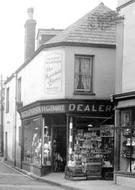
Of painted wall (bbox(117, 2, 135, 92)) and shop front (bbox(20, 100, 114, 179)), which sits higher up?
painted wall (bbox(117, 2, 135, 92))

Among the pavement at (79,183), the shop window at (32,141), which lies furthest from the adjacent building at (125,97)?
the shop window at (32,141)

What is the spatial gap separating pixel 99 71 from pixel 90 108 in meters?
1.81

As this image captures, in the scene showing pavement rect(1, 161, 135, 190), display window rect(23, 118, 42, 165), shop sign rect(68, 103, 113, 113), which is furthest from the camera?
display window rect(23, 118, 42, 165)

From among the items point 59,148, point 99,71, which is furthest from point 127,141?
point 59,148

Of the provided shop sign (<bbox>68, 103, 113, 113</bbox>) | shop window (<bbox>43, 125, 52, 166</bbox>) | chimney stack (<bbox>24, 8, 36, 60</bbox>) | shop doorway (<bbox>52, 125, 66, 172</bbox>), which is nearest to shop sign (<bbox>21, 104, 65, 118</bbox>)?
shop sign (<bbox>68, 103, 113, 113</bbox>)

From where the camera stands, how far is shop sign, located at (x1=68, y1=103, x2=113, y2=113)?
22.8m

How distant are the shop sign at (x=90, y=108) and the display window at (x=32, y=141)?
9.47 feet

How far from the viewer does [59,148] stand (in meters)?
25.0

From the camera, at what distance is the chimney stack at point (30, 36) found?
106 feet

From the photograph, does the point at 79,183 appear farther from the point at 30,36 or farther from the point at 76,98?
the point at 30,36

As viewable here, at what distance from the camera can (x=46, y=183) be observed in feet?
68.6

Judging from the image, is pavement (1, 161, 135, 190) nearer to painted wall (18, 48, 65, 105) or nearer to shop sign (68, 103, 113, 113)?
shop sign (68, 103, 113, 113)

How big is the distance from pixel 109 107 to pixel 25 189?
717 cm

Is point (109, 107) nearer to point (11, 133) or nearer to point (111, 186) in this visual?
point (111, 186)
